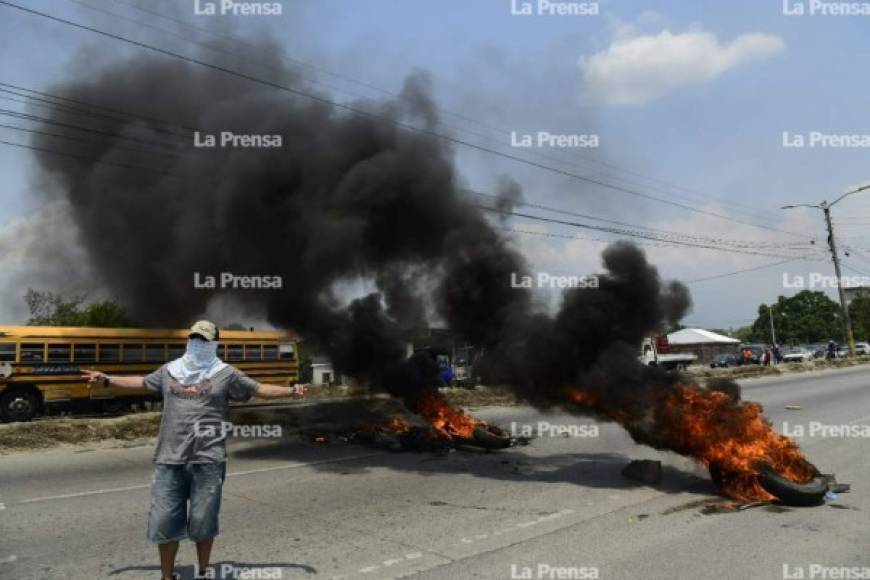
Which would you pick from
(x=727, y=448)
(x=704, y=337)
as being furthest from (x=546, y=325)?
(x=704, y=337)

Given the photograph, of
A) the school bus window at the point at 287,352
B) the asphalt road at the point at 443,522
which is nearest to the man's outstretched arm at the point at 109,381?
the asphalt road at the point at 443,522

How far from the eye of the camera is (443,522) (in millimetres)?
5652

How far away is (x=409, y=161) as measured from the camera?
11469 millimetres

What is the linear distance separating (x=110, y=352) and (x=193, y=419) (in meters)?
13.5

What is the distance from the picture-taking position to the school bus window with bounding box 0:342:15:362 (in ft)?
46.8

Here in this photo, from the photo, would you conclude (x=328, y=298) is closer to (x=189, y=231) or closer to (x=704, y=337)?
(x=189, y=231)

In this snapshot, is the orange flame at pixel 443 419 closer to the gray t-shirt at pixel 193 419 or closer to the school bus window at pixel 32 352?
the gray t-shirt at pixel 193 419

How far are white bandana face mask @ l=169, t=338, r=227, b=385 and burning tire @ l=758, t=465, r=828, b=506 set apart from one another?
4998mm

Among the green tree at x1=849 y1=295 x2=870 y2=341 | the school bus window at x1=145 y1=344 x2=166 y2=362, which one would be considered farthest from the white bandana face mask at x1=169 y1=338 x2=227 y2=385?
the green tree at x1=849 y1=295 x2=870 y2=341

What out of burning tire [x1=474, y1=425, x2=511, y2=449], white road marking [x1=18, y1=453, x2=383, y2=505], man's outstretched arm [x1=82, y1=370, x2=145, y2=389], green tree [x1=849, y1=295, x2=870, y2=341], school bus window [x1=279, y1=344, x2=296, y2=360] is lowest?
white road marking [x1=18, y1=453, x2=383, y2=505]

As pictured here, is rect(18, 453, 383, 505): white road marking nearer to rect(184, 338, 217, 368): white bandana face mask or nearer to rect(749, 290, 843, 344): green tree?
rect(184, 338, 217, 368): white bandana face mask

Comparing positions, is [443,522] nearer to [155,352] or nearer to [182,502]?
[182,502]

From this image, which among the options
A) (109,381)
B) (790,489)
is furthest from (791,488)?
(109,381)

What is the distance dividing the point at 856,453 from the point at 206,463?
865 centimetres
